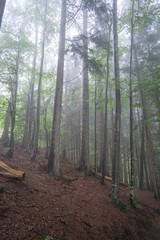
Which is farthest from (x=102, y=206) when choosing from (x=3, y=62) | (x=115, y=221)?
(x=3, y=62)

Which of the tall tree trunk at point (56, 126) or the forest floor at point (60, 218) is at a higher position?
the tall tree trunk at point (56, 126)

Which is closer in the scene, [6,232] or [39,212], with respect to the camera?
[6,232]

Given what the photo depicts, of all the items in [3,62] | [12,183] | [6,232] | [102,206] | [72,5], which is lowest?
[102,206]

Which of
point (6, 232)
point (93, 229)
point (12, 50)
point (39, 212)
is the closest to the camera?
point (6, 232)

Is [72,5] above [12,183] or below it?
above

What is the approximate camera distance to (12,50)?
8617 mm

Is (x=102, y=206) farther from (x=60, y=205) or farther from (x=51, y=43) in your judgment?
(x=51, y=43)

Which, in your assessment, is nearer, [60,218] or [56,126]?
[60,218]

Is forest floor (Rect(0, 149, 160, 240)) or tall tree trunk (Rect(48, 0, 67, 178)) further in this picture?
tall tree trunk (Rect(48, 0, 67, 178))

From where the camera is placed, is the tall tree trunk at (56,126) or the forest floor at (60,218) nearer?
the forest floor at (60,218)

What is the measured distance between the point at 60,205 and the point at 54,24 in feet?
45.6

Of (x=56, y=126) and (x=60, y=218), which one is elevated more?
(x=56, y=126)

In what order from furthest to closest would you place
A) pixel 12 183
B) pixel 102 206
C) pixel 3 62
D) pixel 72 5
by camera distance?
1. pixel 3 62
2. pixel 72 5
3. pixel 102 206
4. pixel 12 183

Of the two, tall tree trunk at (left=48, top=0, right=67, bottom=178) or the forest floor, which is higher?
tall tree trunk at (left=48, top=0, right=67, bottom=178)
